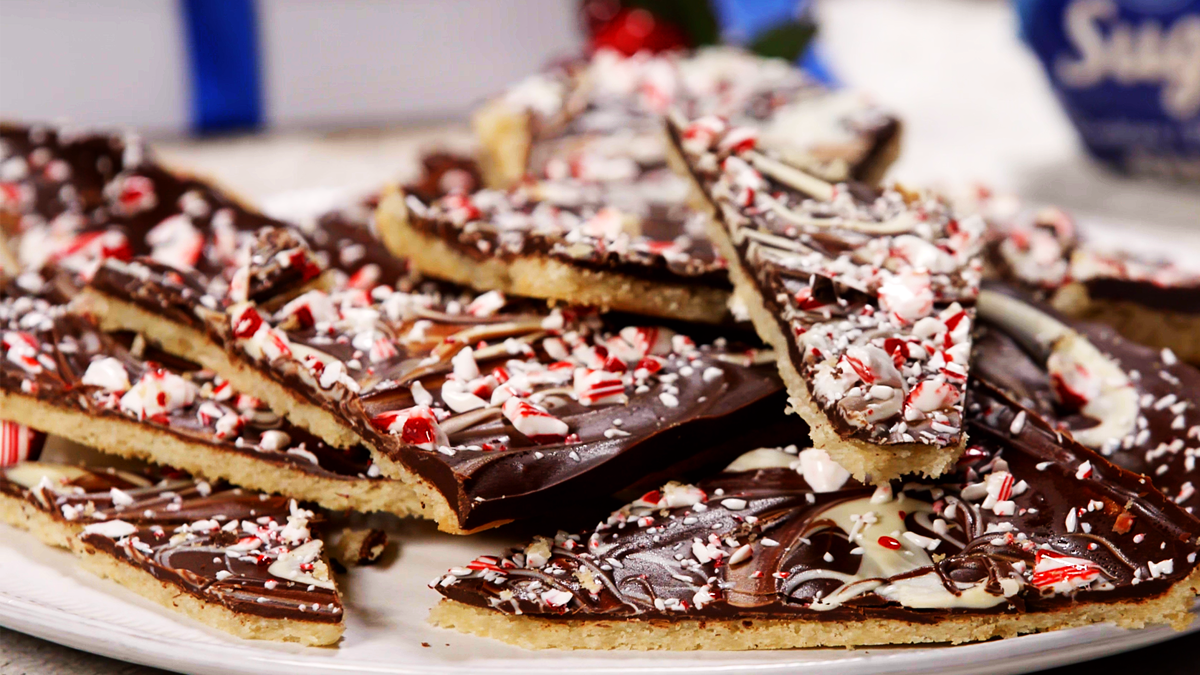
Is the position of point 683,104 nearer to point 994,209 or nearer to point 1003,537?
point 994,209

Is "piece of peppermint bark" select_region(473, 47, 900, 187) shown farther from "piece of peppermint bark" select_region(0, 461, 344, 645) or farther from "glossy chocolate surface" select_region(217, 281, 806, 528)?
"piece of peppermint bark" select_region(0, 461, 344, 645)

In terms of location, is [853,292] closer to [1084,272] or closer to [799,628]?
[799,628]

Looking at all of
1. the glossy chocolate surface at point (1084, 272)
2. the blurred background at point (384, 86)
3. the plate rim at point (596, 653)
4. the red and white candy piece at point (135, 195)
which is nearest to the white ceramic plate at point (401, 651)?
the plate rim at point (596, 653)

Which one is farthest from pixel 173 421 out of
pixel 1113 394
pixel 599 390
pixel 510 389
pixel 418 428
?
pixel 1113 394

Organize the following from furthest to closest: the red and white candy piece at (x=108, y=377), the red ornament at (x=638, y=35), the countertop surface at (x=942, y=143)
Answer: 1. the red ornament at (x=638, y=35)
2. the countertop surface at (x=942, y=143)
3. the red and white candy piece at (x=108, y=377)

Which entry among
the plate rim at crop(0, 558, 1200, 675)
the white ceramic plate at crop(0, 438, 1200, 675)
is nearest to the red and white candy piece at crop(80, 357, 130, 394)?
the white ceramic plate at crop(0, 438, 1200, 675)

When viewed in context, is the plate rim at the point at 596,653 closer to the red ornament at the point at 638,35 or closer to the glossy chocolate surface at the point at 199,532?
the glossy chocolate surface at the point at 199,532

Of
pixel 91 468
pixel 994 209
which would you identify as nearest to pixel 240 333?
pixel 91 468
